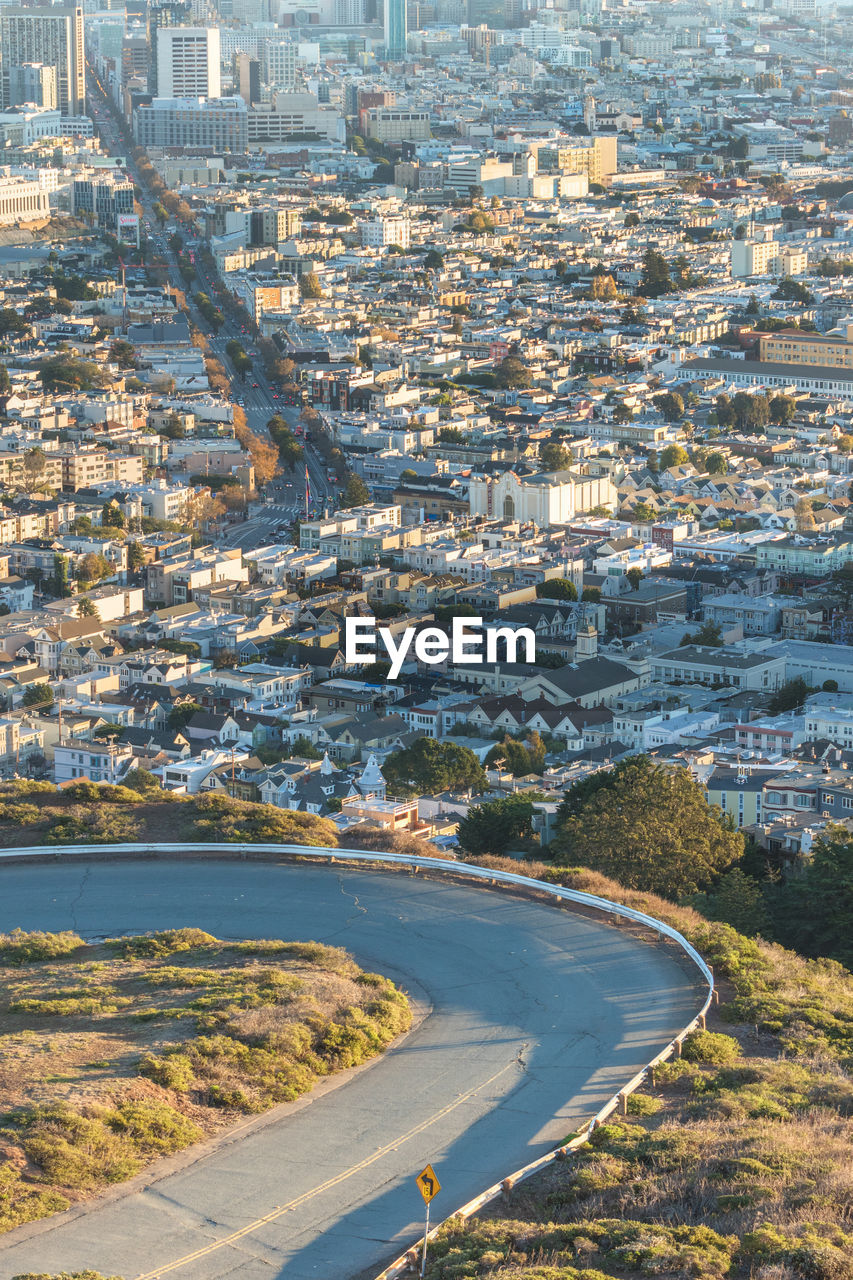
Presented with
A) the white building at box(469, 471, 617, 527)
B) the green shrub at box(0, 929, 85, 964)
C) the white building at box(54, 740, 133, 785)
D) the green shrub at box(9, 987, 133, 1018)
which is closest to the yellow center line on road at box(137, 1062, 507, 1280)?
the green shrub at box(9, 987, 133, 1018)

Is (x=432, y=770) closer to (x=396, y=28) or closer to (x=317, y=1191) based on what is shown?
(x=317, y=1191)

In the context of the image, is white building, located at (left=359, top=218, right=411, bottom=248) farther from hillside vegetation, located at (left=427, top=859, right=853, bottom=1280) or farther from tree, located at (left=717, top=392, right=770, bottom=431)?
hillside vegetation, located at (left=427, top=859, right=853, bottom=1280)

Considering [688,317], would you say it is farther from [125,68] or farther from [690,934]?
[125,68]

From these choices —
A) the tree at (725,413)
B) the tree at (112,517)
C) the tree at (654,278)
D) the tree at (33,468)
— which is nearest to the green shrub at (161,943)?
the tree at (112,517)

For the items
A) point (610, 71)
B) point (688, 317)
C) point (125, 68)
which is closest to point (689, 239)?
point (688, 317)

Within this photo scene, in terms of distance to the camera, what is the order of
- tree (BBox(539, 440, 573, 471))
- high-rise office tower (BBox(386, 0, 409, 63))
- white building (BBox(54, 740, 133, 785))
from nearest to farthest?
white building (BBox(54, 740, 133, 785)), tree (BBox(539, 440, 573, 471)), high-rise office tower (BBox(386, 0, 409, 63))

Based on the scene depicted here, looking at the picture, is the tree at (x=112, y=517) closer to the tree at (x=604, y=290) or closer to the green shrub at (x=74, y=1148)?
the green shrub at (x=74, y=1148)
